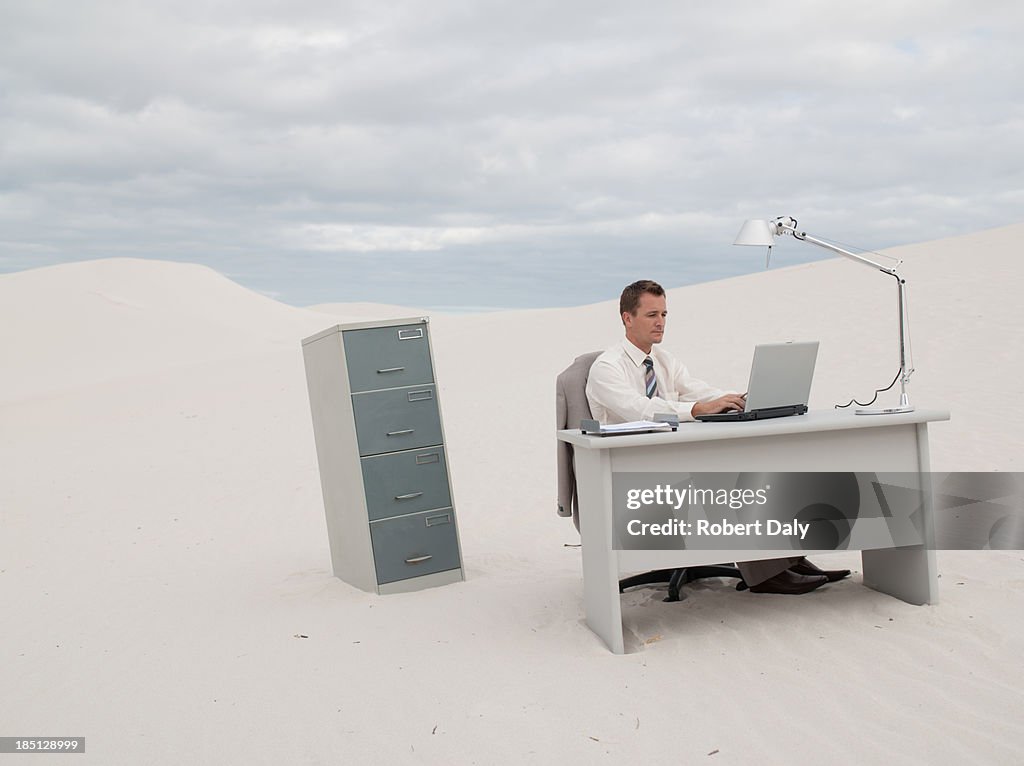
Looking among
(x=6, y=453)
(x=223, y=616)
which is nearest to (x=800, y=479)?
(x=223, y=616)

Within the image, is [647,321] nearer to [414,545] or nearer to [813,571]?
[813,571]

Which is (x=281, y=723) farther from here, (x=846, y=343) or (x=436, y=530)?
(x=846, y=343)

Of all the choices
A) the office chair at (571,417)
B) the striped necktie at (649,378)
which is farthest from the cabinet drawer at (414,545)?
the striped necktie at (649,378)

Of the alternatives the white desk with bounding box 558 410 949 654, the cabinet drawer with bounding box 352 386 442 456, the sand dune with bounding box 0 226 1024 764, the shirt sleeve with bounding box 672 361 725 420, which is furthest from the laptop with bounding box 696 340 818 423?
the cabinet drawer with bounding box 352 386 442 456

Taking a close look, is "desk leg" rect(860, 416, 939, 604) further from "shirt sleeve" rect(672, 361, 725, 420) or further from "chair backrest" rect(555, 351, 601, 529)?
"chair backrest" rect(555, 351, 601, 529)

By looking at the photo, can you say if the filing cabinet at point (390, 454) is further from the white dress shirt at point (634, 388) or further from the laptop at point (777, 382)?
the laptop at point (777, 382)

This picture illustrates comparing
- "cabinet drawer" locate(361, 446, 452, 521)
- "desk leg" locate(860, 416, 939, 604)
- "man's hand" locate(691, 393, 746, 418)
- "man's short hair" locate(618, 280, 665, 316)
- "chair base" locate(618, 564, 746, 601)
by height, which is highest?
"man's short hair" locate(618, 280, 665, 316)

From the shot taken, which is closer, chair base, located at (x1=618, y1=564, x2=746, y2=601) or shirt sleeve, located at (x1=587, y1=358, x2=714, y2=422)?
shirt sleeve, located at (x1=587, y1=358, x2=714, y2=422)

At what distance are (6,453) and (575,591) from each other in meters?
11.7

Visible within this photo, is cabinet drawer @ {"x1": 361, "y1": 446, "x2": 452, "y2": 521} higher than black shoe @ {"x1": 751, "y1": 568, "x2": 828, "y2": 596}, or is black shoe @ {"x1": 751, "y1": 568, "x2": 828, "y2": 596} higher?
cabinet drawer @ {"x1": 361, "y1": 446, "x2": 452, "y2": 521}

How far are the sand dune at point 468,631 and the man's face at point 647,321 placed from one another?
1.45m

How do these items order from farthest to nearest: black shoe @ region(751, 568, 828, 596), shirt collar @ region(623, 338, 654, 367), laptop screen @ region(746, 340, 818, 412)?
black shoe @ region(751, 568, 828, 596) < shirt collar @ region(623, 338, 654, 367) < laptop screen @ region(746, 340, 818, 412)

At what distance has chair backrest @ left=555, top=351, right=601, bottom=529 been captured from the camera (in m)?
4.79

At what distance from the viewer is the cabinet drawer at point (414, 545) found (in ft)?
18.5
